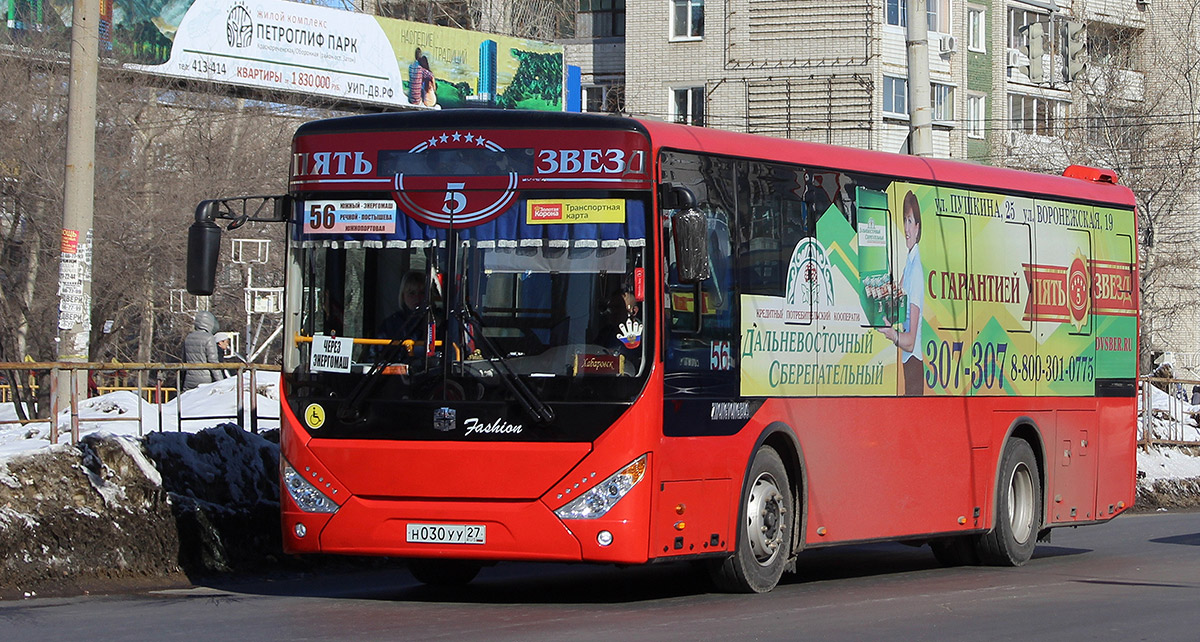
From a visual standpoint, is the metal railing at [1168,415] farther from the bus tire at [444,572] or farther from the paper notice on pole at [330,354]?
the paper notice on pole at [330,354]

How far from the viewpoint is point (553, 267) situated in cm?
1092

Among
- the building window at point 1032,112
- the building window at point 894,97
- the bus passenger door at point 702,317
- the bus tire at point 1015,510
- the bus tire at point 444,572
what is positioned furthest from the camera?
the building window at point 1032,112

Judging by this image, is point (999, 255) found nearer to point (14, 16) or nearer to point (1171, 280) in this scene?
point (14, 16)

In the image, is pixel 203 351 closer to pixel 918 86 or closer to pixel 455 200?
pixel 918 86

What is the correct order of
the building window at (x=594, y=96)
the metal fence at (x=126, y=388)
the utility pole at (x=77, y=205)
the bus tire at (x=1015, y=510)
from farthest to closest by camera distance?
the building window at (x=594, y=96)
the utility pole at (x=77, y=205)
the metal fence at (x=126, y=388)
the bus tire at (x=1015, y=510)

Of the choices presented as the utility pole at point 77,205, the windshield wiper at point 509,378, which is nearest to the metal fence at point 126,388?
the utility pole at point 77,205

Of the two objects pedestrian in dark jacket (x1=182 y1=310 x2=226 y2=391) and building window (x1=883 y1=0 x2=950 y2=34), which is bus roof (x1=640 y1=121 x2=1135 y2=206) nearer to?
pedestrian in dark jacket (x1=182 y1=310 x2=226 y2=391)

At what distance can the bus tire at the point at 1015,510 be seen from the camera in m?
15.1

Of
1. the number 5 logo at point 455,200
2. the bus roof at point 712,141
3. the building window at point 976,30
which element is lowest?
the number 5 logo at point 455,200

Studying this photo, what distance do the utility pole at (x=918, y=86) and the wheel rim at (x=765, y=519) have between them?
387 inches

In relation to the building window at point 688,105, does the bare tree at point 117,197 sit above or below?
below

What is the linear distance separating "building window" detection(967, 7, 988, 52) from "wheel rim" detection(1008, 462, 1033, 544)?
139 feet

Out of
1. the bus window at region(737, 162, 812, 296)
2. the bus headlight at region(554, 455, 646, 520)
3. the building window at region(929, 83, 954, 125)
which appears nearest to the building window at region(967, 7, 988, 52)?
the building window at region(929, 83, 954, 125)

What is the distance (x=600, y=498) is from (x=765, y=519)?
168cm
